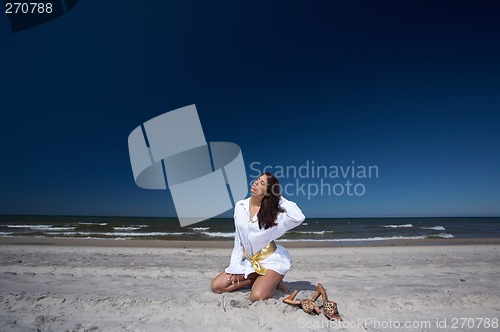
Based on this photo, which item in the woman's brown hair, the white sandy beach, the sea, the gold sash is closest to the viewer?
the white sandy beach

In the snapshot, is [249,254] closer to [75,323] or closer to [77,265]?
[75,323]

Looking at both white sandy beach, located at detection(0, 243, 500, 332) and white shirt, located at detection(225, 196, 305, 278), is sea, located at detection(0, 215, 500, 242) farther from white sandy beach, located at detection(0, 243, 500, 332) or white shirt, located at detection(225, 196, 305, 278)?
white shirt, located at detection(225, 196, 305, 278)

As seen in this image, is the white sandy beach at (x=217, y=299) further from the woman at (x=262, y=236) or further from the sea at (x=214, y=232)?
the sea at (x=214, y=232)

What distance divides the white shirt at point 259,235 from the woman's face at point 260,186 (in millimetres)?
264

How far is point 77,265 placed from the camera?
6.52 m

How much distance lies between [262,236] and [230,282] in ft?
2.74

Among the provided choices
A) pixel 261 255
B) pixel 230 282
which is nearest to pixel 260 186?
pixel 261 255

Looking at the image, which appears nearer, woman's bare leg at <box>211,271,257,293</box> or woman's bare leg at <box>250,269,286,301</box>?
woman's bare leg at <box>250,269,286,301</box>

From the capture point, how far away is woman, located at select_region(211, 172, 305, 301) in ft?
12.6

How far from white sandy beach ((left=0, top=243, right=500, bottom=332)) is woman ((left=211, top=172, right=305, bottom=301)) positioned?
0.21m

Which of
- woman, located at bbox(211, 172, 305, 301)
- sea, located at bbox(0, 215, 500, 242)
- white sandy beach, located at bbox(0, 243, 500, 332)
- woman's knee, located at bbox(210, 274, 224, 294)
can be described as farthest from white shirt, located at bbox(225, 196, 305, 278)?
sea, located at bbox(0, 215, 500, 242)

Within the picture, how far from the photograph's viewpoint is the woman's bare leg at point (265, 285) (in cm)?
371

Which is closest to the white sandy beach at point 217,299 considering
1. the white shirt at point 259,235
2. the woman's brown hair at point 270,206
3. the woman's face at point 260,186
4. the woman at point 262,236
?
the woman at point 262,236

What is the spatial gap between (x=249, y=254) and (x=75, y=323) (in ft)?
6.39
